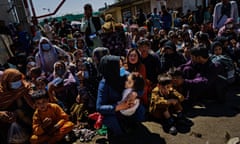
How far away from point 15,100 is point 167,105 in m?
2.18

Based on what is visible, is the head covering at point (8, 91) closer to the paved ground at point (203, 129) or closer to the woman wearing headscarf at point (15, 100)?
the woman wearing headscarf at point (15, 100)

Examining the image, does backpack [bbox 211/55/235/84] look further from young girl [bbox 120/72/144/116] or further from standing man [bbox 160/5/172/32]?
standing man [bbox 160/5/172/32]

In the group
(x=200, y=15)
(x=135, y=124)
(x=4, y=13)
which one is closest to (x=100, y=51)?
(x=135, y=124)

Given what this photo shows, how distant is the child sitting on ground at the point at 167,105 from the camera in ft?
11.2

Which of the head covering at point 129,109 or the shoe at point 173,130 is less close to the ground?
the head covering at point 129,109

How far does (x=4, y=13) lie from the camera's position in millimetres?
9758

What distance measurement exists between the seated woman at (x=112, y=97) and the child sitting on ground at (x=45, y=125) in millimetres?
587

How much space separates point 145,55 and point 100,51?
38.0 inches

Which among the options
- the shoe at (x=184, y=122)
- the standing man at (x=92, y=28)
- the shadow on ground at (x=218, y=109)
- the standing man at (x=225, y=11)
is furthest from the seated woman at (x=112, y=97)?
the standing man at (x=225, y=11)

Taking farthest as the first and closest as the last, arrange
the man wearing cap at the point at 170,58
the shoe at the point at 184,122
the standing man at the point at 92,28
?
the standing man at the point at 92,28, the man wearing cap at the point at 170,58, the shoe at the point at 184,122

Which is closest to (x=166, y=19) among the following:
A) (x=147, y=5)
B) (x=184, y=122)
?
(x=184, y=122)

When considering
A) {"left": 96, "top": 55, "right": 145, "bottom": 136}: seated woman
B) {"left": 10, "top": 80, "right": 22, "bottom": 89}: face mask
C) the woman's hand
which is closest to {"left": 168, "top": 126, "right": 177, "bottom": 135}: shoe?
{"left": 96, "top": 55, "right": 145, "bottom": 136}: seated woman

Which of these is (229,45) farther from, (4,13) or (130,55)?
(4,13)

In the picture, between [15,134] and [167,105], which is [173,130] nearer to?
[167,105]
